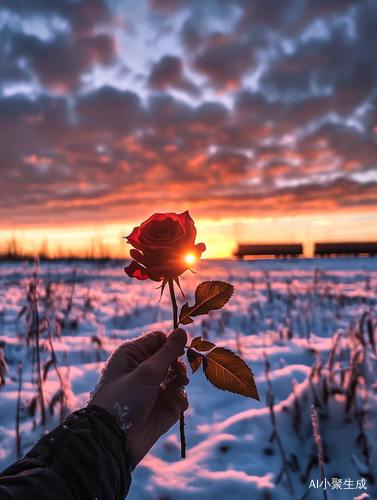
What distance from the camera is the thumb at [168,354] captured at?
3.69 ft

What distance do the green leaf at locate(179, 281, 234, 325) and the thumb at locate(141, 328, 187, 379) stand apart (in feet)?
0.33

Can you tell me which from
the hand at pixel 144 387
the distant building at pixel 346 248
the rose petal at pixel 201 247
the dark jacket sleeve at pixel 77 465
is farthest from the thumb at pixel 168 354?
the distant building at pixel 346 248

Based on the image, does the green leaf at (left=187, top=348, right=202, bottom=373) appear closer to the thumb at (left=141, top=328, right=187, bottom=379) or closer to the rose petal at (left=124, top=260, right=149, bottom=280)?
the thumb at (left=141, top=328, right=187, bottom=379)

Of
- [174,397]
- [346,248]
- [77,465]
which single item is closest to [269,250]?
[346,248]

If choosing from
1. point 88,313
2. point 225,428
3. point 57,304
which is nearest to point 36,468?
point 225,428

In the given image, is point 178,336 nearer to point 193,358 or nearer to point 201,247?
point 193,358

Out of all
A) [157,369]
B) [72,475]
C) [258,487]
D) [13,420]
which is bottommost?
[258,487]

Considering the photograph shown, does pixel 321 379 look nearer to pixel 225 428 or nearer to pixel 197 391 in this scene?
pixel 225 428

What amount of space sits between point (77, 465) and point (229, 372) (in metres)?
0.50

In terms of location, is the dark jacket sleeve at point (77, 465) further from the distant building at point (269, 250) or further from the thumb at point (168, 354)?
the distant building at point (269, 250)

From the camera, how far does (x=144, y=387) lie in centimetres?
114

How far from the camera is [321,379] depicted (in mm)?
2266

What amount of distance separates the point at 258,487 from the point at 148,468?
59 centimetres

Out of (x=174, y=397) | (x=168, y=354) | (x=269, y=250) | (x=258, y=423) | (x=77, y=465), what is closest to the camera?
(x=77, y=465)
